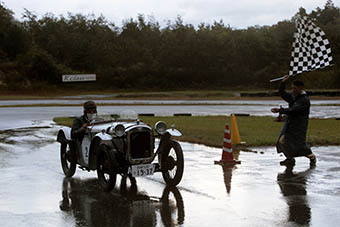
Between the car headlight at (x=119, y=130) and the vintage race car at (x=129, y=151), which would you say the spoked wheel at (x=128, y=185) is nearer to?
the vintage race car at (x=129, y=151)

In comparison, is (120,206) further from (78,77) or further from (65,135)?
(78,77)

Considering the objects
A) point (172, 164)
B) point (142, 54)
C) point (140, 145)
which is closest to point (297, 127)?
point (172, 164)

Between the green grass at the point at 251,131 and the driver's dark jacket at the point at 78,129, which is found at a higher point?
the driver's dark jacket at the point at 78,129

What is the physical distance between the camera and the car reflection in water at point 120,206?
6031mm

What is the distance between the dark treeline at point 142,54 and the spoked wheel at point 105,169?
54.5 metres

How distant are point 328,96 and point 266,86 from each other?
1013 inches

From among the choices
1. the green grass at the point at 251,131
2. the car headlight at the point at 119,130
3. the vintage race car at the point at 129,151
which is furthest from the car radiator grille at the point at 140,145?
the green grass at the point at 251,131

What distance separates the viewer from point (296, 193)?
738cm

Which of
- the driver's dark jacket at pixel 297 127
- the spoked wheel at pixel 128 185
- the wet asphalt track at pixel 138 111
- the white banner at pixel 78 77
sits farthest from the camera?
the white banner at pixel 78 77

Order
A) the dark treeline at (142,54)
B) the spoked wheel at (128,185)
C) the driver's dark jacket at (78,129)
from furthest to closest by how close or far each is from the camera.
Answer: the dark treeline at (142,54) < the driver's dark jacket at (78,129) < the spoked wheel at (128,185)

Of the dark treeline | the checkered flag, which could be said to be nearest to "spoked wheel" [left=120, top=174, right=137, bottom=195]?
the checkered flag

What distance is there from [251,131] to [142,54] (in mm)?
62132

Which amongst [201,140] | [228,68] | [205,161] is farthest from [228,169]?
[228,68]

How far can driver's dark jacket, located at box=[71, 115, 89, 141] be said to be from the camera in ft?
28.8
